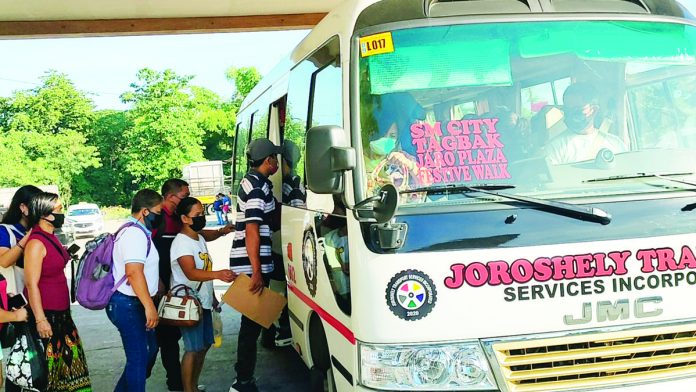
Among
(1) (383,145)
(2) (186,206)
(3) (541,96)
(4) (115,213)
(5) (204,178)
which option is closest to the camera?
(1) (383,145)

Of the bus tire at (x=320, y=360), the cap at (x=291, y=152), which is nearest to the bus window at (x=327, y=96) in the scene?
the cap at (x=291, y=152)

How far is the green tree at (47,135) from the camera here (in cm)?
4188

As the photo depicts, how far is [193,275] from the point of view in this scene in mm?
5121

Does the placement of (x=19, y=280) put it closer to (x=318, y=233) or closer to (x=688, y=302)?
(x=318, y=233)

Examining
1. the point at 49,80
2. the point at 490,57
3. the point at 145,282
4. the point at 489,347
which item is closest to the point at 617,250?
the point at 489,347

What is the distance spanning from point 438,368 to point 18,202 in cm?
338

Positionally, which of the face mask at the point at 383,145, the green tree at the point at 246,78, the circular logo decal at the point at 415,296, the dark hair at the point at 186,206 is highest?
the green tree at the point at 246,78

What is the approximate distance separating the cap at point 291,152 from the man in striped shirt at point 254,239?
0.15m

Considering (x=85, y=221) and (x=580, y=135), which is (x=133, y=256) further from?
(x=85, y=221)

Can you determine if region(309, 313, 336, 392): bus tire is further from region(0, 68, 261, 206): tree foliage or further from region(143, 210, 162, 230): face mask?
region(0, 68, 261, 206): tree foliage

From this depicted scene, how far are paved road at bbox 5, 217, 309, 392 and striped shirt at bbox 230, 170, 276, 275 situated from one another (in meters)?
1.28

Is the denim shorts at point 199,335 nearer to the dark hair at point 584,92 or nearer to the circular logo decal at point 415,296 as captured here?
the circular logo decal at point 415,296

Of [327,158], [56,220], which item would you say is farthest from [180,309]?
[327,158]

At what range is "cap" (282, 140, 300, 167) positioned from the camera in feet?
15.7
